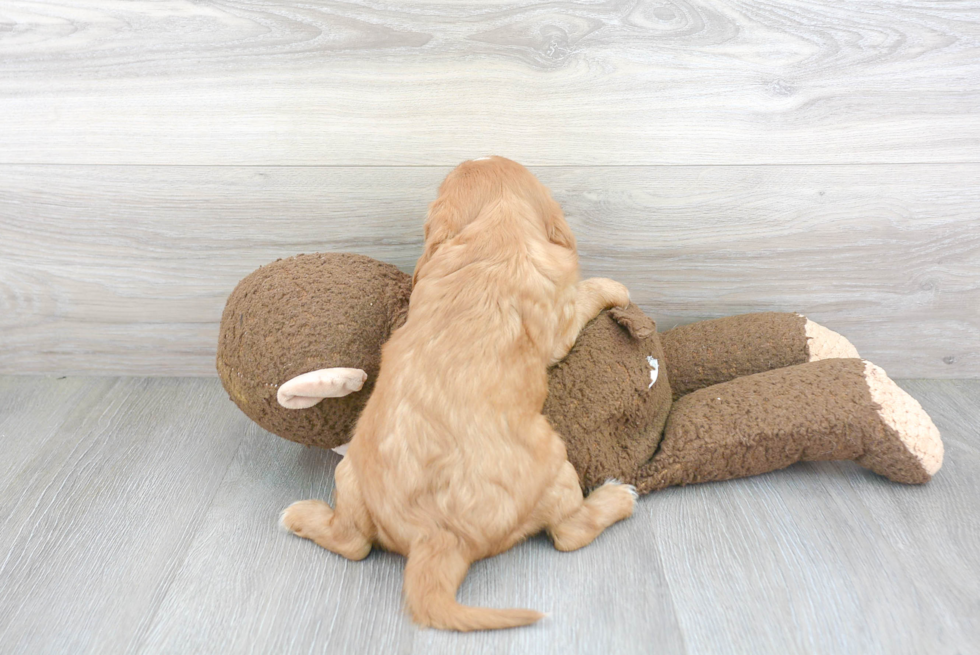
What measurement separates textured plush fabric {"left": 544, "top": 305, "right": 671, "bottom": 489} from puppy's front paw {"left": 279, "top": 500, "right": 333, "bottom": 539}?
457mm

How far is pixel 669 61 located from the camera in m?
1.62

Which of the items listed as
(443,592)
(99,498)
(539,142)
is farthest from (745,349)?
(99,498)

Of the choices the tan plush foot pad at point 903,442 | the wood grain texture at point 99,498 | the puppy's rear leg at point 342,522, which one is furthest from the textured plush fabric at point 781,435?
the wood grain texture at point 99,498

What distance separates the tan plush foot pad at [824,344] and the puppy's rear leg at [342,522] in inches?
41.4

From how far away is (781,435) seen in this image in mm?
1427

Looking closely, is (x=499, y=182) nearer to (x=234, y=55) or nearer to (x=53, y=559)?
(x=234, y=55)

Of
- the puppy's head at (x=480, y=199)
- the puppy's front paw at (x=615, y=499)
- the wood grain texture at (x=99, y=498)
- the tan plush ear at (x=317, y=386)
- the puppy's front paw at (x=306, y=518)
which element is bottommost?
the wood grain texture at (x=99, y=498)

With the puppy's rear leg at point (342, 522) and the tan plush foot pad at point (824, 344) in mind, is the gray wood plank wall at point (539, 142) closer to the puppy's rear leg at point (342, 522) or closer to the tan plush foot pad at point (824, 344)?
the tan plush foot pad at point (824, 344)

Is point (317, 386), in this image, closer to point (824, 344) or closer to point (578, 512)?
point (578, 512)

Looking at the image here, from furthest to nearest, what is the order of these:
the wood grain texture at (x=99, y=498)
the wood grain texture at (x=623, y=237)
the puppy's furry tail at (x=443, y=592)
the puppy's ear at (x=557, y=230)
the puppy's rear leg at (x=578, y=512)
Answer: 1. the wood grain texture at (x=623, y=237)
2. the puppy's ear at (x=557, y=230)
3. the puppy's rear leg at (x=578, y=512)
4. the wood grain texture at (x=99, y=498)
5. the puppy's furry tail at (x=443, y=592)

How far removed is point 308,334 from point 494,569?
56 centimetres

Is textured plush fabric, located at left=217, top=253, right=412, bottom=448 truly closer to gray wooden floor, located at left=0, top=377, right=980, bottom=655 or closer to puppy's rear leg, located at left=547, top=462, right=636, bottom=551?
gray wooden floor, located at left=0, top=377, right=980, bottom=655

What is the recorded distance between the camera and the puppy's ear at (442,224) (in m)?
1.33

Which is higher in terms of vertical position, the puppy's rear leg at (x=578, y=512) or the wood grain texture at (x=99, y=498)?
the puppy's rear leg at (x=578, y=512)
